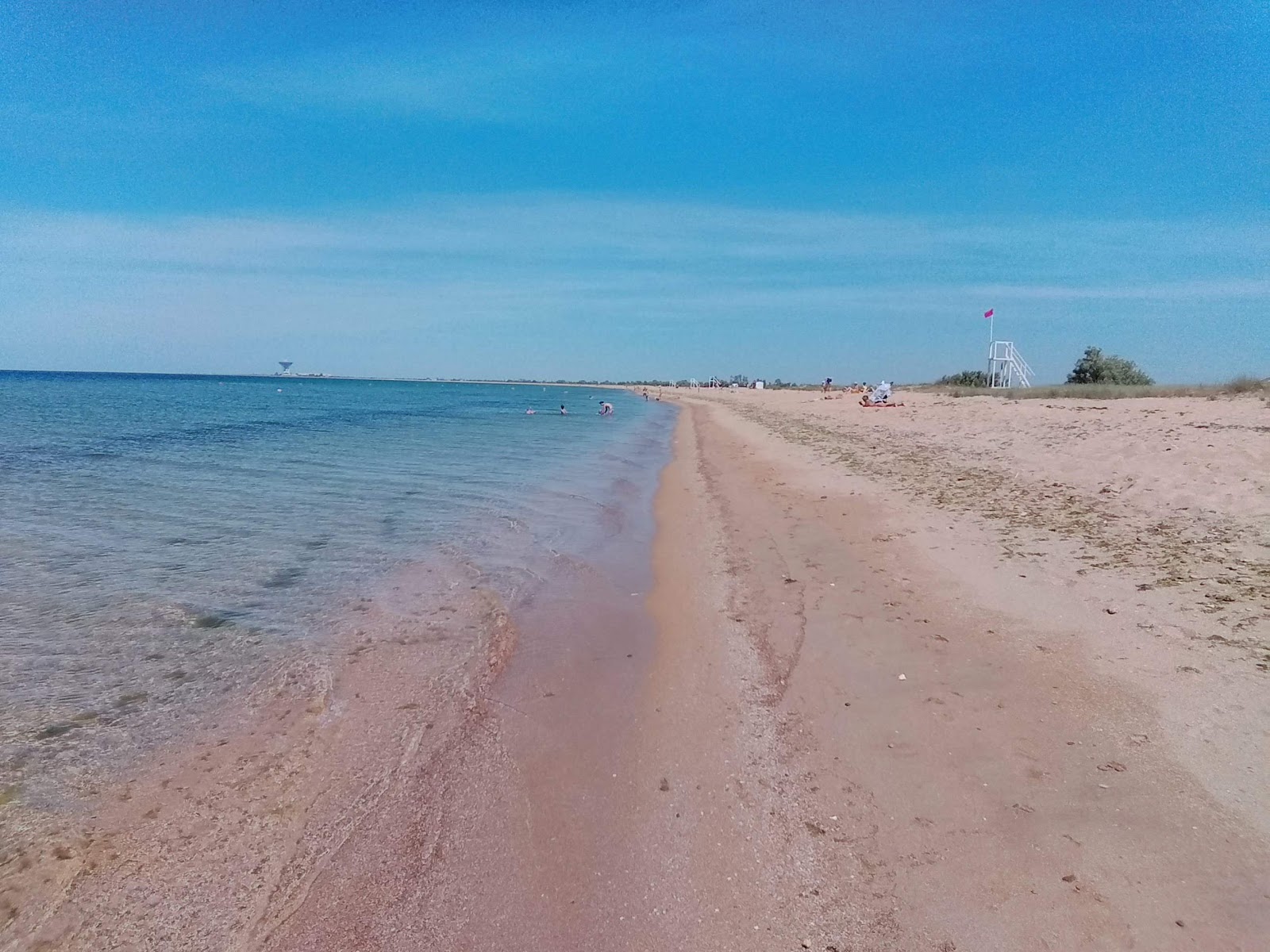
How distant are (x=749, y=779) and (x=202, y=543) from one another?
8462mm

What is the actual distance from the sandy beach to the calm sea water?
31.7 inches

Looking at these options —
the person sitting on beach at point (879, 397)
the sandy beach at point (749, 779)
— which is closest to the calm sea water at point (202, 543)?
the sandy beach at point (749, 779)

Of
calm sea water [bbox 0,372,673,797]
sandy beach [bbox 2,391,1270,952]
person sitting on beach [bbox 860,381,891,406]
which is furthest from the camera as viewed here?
person sitting on beach [bbox 860,381,891,406]

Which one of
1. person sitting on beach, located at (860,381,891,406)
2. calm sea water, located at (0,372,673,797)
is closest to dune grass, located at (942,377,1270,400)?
person sitting on beach, located at (860,381,891,406)

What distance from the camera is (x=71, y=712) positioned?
4.62m

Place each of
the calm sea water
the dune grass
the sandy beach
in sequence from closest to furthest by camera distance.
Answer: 1. the sandy beach
2. the calm sea water
3. the dune grass

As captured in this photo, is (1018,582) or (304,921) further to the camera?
(1018,582)

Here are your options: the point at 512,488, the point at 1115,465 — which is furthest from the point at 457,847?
the point at 1115,465

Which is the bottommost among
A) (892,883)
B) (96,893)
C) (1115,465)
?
(96,893)

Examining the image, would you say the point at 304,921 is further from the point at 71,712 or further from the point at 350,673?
the point at 71,712

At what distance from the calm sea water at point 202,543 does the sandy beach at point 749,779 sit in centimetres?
80

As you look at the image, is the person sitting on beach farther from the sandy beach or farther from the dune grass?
the sandy beach

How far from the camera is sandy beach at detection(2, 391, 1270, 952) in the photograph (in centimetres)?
284

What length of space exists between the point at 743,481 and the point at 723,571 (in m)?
7.27
